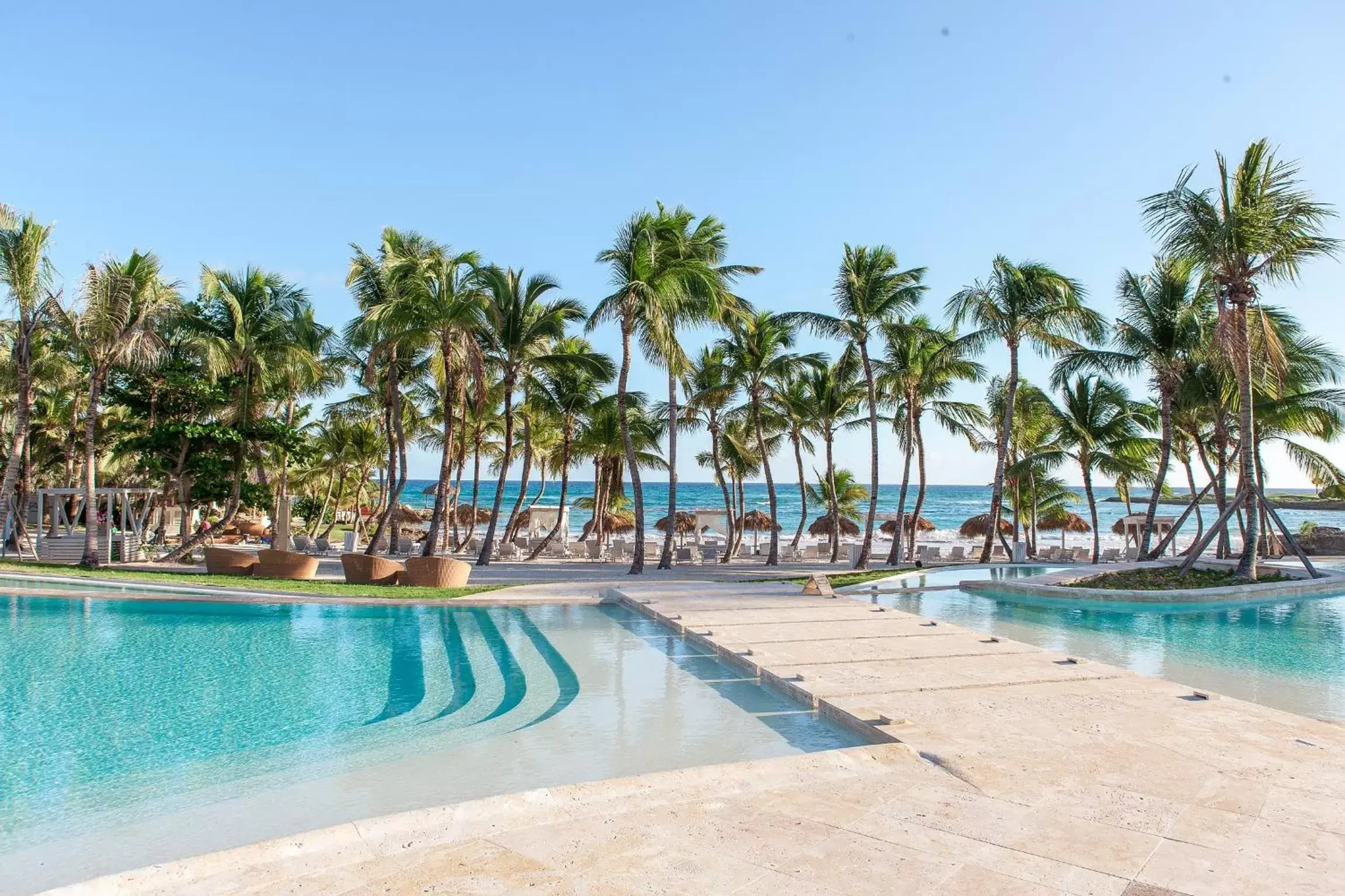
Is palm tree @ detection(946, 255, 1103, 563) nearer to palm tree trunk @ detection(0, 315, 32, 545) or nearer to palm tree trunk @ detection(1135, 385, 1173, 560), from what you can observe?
palm tree trunk @ detection(1135, 385, 1173, 560)

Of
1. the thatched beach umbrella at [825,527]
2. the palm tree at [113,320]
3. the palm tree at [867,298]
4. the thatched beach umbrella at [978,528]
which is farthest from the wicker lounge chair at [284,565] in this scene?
the thatched beach umbrella at [978,528]

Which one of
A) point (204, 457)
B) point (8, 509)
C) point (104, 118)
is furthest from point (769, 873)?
point (8, 509)

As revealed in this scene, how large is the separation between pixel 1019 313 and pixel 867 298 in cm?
386

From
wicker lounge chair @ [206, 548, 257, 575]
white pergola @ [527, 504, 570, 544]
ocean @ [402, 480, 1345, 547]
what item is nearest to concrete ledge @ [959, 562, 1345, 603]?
wicker lounge chair @ [206, 548, 257, 575]

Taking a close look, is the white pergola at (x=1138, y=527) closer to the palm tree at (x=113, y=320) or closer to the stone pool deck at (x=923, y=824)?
the stone pool deck at (x=923, y=824)

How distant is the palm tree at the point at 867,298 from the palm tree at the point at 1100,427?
7102mm

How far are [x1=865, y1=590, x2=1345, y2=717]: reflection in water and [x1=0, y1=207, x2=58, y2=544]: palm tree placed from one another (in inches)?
689

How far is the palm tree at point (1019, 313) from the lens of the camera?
66.4 ft

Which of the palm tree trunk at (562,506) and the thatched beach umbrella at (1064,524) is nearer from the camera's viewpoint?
the palm tree trunk at (562,506)

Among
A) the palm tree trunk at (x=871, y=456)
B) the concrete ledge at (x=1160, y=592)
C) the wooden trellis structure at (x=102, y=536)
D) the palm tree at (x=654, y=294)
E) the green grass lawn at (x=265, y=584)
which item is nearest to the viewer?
the green grass lawn at (x=265, y=584)

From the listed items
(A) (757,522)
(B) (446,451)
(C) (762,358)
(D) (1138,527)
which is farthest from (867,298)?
(A) (757,522)

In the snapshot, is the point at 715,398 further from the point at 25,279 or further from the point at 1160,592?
the point at 25,279

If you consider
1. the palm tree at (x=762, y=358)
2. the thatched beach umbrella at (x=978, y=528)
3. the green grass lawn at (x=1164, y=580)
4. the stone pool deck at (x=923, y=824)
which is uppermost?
the palm tree at (x=762, y=358)

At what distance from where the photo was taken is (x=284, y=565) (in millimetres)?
15203
